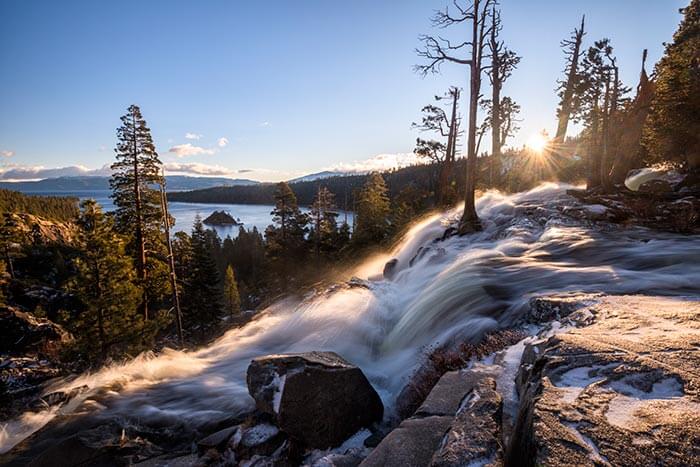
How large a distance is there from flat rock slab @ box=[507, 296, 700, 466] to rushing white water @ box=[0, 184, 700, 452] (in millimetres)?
3072

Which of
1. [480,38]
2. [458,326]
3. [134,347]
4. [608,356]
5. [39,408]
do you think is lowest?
[134,347]

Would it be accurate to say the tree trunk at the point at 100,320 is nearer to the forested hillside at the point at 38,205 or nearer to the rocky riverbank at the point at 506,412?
the rocky riverbank at the point at 506,412

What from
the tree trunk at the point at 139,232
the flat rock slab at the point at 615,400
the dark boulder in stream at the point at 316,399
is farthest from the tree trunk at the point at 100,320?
the flat rock slab at the point at 615,400

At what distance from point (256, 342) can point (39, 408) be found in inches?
208

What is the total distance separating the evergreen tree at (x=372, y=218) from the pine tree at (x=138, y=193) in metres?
16.0

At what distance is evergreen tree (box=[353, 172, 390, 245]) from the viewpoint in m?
28.6

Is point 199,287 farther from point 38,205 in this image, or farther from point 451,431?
point 38,205

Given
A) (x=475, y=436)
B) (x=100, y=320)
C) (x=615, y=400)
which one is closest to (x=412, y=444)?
(x=475, y=436)

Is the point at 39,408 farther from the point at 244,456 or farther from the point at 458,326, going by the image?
the point at 458,326

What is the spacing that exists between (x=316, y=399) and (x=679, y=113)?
68.3 ft

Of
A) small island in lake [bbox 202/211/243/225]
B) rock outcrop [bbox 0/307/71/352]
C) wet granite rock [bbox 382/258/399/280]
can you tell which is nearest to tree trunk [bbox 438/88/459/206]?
wet granite rock [bbox 382/258/399/280]

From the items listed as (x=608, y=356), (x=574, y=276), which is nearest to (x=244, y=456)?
(x=608, y=356)

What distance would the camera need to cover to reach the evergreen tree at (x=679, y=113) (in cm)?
1502

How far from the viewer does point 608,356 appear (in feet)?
9.80
